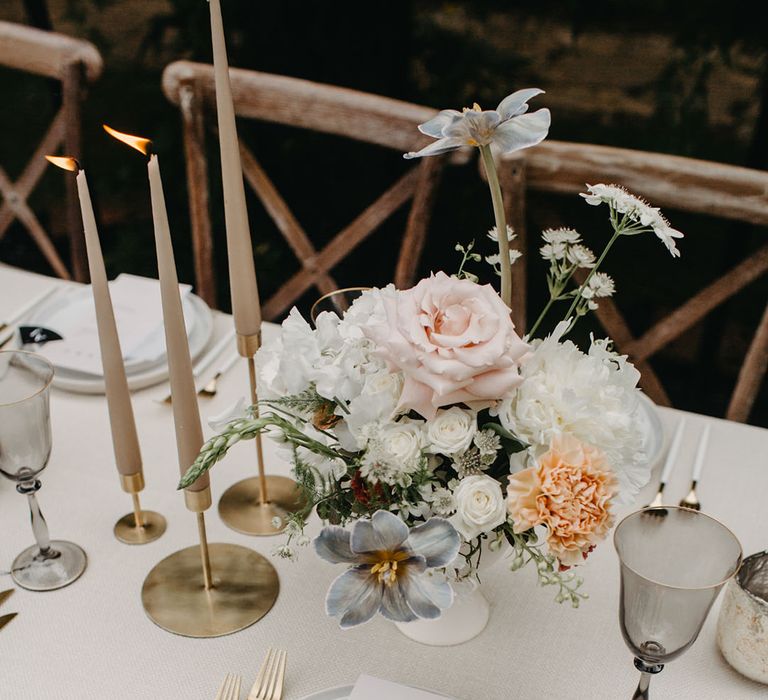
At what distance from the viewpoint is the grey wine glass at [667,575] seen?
2.34 feet

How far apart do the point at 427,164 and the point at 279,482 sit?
34.0 inches

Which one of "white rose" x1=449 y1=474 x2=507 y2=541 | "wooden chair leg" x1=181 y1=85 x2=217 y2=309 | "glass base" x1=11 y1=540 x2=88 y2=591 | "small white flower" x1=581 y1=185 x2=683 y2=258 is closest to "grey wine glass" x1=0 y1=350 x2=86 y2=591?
"glass base" x1=11 y1=540 x2=88 y2=591

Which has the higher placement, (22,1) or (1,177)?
(22,1)

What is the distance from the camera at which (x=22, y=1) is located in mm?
2832

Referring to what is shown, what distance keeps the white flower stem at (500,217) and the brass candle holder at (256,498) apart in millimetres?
361

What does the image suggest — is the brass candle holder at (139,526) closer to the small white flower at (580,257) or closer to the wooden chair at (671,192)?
the small white flower at (580,257)

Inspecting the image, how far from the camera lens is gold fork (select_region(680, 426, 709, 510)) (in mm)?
1065

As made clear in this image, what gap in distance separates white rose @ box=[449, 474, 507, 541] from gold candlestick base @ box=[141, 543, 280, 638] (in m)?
0.33

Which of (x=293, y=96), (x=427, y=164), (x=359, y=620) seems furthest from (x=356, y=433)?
(x=293, y=96)

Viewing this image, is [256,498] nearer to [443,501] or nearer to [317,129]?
[443,501]

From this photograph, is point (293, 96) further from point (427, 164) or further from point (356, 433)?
point (356, 433)

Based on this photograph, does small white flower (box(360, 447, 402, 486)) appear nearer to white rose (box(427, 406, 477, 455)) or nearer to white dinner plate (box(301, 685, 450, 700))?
white rose (box(427, 406, 477, 455))

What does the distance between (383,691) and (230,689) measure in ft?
0.50

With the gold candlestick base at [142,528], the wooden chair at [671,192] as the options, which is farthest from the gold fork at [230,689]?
the wooden chair at [671,192]
